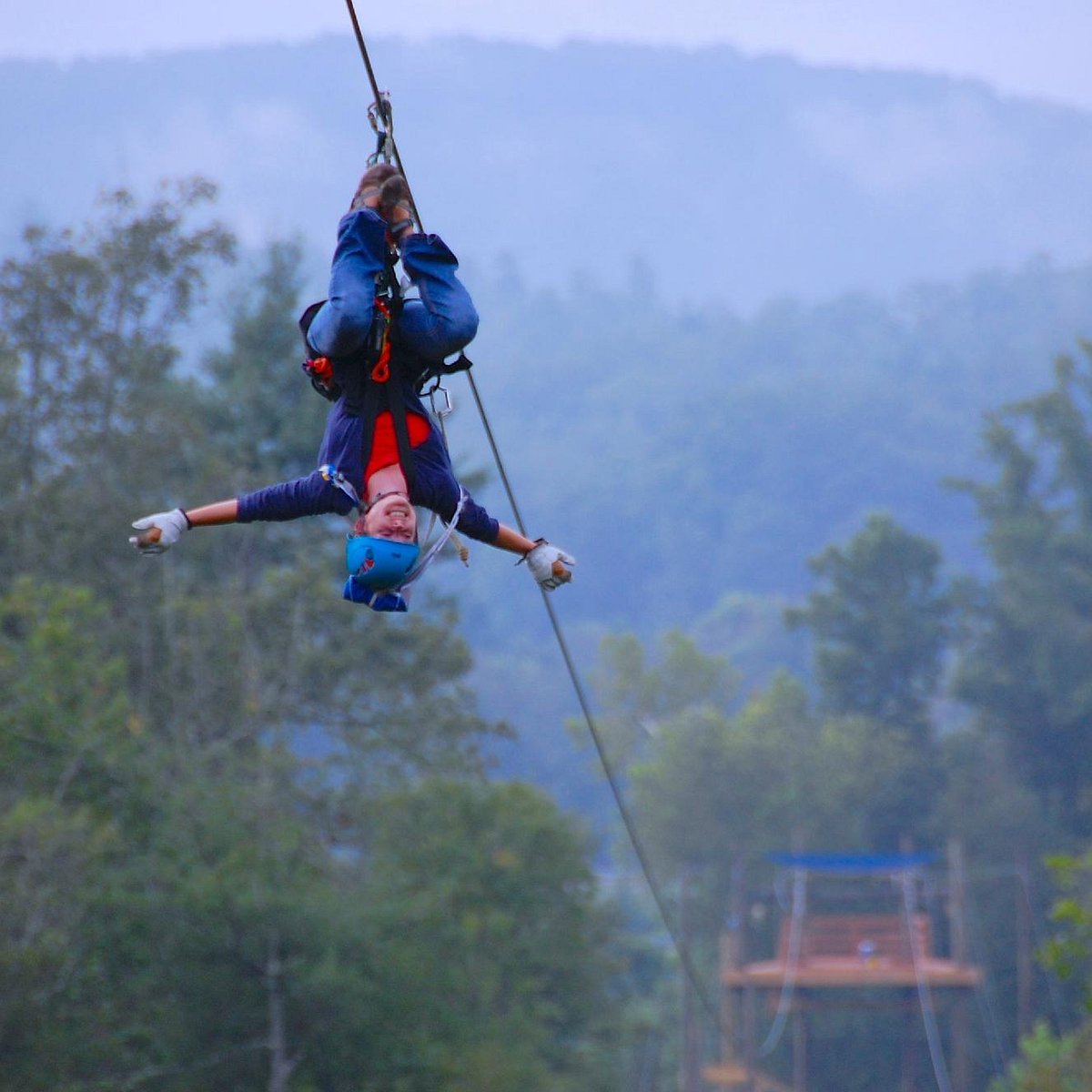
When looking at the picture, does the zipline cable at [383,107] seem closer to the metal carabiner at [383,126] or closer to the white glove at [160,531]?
the metal carabiner at [383,126]

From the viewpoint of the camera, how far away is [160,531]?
23.3ft

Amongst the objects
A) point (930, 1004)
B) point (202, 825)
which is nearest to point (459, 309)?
point (202, 825)

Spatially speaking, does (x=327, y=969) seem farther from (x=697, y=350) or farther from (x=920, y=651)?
(x=697, y=350)

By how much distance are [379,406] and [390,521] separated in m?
0.48

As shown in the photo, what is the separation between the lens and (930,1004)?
38.3m

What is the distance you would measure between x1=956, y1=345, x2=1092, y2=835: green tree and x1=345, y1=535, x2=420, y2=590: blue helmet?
1927 inches

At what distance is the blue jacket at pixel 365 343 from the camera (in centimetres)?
723

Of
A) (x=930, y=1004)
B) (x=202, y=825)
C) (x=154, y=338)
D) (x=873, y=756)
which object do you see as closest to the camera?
(x=202, y=825)

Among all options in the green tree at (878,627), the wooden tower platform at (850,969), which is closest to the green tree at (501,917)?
the wooden tower platform at (850,969)

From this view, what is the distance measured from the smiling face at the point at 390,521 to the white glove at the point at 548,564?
632mm

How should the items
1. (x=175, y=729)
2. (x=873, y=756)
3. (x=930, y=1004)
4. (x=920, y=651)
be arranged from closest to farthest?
(x=175, y=729)
(x=930, y=1004)
(x=873, y=756)
(x=920, y=651)

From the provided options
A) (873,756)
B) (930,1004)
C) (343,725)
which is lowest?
(930,1004)

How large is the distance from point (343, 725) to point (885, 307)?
15251 cm

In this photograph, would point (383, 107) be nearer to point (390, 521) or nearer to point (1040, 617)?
point (390, 521)
